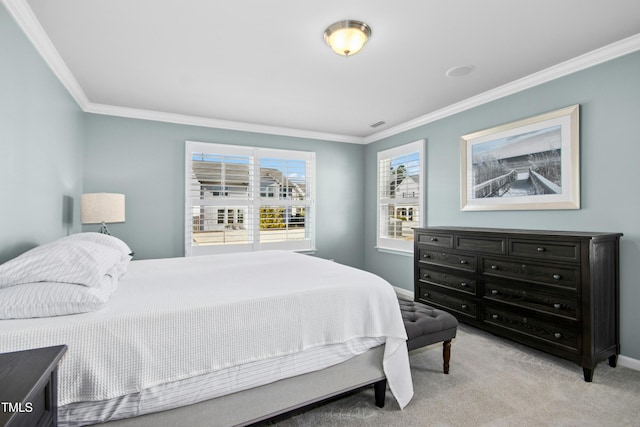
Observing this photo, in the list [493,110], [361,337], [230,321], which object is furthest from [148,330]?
[493,110]

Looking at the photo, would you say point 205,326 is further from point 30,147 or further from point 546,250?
point 546,250

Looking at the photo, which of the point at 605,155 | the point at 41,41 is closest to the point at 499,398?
the point at 605,155

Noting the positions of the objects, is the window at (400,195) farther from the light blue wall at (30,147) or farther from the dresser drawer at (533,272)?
the light blue wall at (30,147)

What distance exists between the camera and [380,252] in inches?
200

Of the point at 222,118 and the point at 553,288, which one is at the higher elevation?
the point at 222,118

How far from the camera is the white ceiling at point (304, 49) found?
2021 mm

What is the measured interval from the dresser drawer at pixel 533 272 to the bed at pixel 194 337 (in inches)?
55.2

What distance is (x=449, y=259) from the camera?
3.24 m

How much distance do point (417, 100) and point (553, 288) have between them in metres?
2.35

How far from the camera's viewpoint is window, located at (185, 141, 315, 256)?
4.26 m

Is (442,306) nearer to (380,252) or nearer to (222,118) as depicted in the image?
(380,252)

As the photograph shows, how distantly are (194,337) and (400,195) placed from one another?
3.86 metres

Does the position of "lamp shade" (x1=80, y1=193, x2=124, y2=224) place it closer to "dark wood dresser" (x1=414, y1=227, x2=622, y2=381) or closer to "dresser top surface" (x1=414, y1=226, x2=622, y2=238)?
"dresser top surface" (x1=414, y1=226, x2=622, y2=238)

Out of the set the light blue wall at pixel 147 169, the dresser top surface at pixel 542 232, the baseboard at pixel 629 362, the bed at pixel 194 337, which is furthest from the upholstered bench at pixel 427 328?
the light blue wall at pixel 147 169
